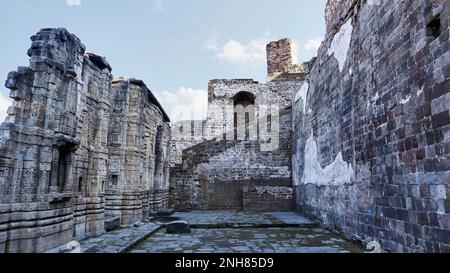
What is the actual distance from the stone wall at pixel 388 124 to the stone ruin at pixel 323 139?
0.08 ft

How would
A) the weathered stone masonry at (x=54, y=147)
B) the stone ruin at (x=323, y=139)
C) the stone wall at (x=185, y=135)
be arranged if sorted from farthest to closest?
1. the stone wall at (x=185, y=135)
2. the weathered stone masonry at (x=54, y=147)
3. the stone ruin at (x=323, y=139)

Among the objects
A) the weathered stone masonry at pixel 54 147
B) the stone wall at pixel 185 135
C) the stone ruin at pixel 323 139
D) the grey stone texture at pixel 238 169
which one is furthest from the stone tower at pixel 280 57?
the weathered stone masonry at pixel 54 147

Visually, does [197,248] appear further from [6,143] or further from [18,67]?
[18,67]

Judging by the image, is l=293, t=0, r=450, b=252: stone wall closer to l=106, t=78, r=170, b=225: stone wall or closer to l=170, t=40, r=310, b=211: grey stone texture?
l=170, t=40, r=310, b=211: grey stone texture

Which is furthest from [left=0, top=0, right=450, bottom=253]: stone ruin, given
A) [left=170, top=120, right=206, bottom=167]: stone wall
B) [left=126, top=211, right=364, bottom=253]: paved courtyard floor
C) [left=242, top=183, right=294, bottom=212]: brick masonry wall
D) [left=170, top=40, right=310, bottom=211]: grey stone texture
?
[left=170, top=120, right=206, bottom=167]: stone wall

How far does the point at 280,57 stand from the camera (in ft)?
71.1

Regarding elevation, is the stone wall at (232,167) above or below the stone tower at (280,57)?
below

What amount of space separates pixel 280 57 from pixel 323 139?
13.5 metres

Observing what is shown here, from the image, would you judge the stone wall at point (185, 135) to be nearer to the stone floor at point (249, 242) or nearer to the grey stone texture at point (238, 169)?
the grey stone texture at point (238, 169)

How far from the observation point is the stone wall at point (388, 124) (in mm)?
4148

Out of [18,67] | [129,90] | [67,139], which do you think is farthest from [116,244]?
[129,90]

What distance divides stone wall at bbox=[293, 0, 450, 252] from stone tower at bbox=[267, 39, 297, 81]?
39.4 ft

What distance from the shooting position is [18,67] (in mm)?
4953

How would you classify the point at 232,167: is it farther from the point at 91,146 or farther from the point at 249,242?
the point at 91,146
